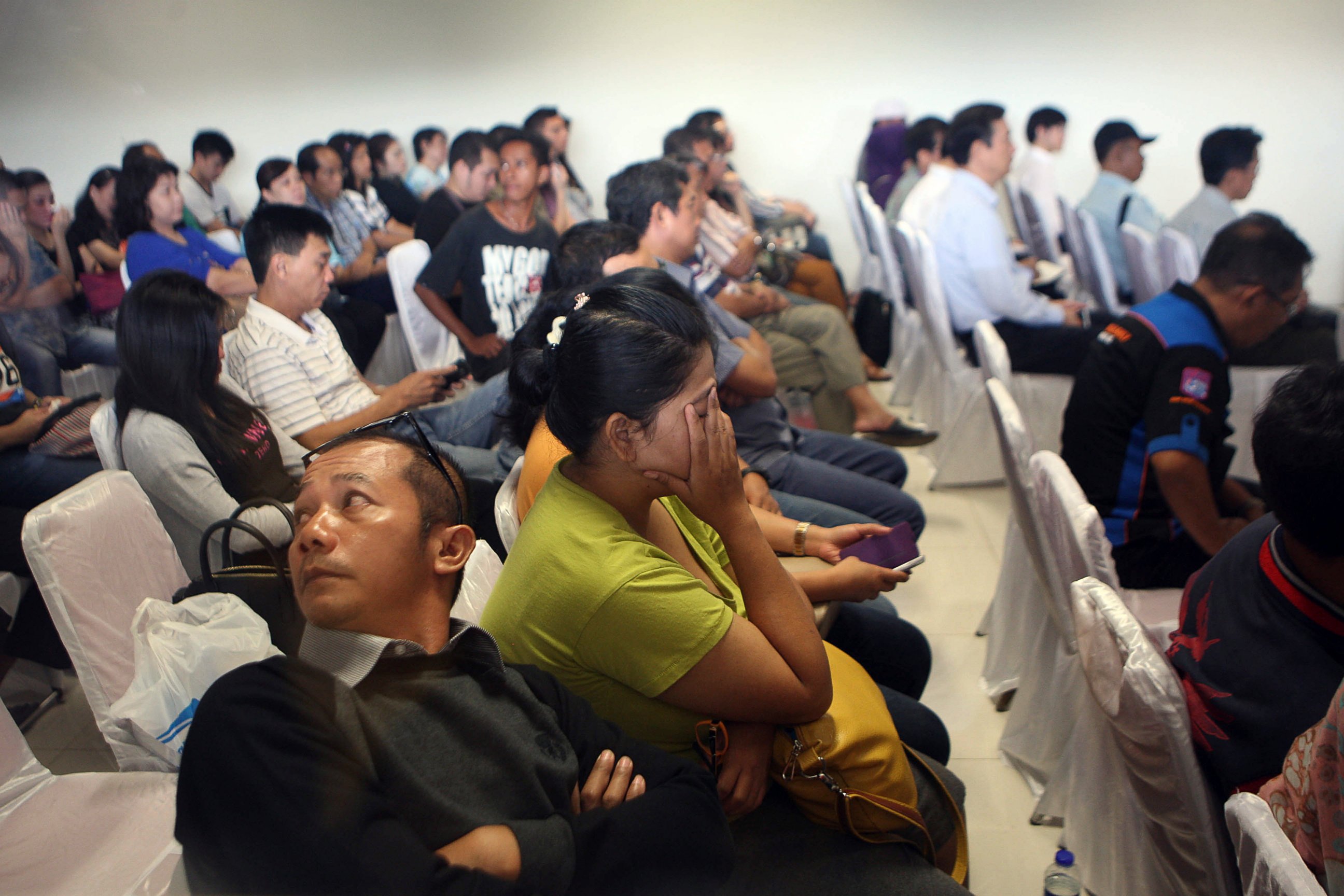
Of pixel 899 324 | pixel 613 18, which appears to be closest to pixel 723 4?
pixel 613 18

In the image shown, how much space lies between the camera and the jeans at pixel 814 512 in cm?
190

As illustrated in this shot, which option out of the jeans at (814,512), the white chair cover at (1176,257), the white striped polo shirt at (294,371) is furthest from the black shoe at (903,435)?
the white striped polo shirt at (294,371)

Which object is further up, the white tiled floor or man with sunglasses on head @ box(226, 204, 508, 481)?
man with sunglasses on head @ box(226, 204, 508, 481)

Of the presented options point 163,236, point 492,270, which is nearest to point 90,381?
point 163,236

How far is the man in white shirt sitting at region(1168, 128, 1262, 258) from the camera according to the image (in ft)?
11.0

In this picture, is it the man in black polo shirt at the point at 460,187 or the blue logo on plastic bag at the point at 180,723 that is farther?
the man in black polo shirt at the point at 460,187

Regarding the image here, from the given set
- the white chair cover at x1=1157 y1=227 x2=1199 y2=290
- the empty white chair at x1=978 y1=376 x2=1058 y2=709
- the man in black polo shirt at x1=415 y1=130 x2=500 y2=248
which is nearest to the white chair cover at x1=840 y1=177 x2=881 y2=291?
the white chair cover at x1=1157 y1=227 x2=1199 y2=290

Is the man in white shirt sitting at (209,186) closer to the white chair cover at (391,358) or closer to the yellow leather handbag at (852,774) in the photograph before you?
the white chair cover at (391,358)

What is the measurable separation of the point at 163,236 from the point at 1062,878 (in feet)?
4.94

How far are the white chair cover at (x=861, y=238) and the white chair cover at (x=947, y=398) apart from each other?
0.76m

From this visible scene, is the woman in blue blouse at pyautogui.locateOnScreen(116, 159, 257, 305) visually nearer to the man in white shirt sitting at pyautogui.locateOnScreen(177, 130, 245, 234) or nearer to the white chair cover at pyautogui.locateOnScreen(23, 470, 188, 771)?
the man in white shirt sitting at pyautogui.locateOnScreen(177, 130, 245, 234)

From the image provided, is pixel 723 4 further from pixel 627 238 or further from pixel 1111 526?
pixel 1111 526

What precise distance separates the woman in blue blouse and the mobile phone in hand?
941 mm

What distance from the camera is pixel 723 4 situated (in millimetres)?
1889
